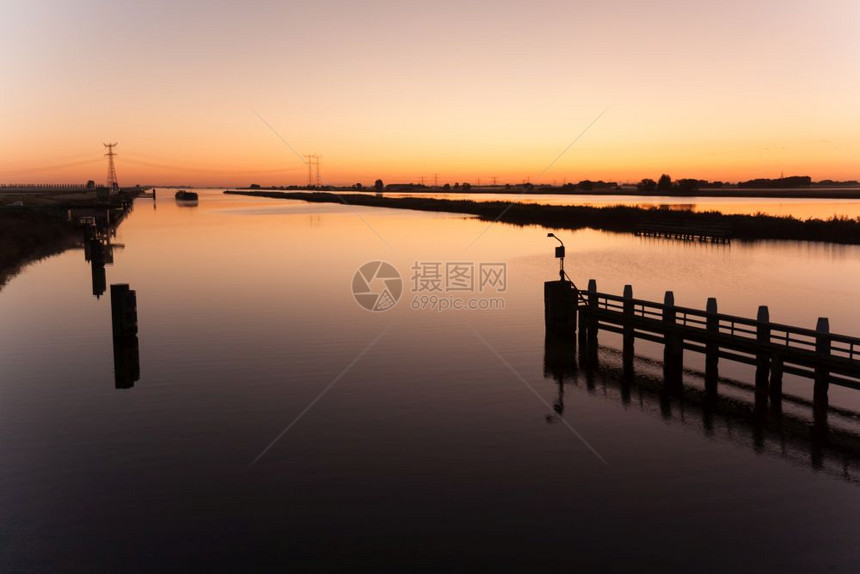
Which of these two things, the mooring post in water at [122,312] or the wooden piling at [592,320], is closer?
the mooring post in water at [122,312]

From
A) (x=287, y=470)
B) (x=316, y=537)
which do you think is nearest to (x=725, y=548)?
(x=316, y=537)

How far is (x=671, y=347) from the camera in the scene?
24547 millimetres

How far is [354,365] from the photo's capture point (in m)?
26.6

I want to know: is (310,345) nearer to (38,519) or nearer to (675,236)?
(38,519)

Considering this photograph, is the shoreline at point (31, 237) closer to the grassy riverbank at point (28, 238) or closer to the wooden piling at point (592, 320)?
the grassy riverbank at point (28, 238)

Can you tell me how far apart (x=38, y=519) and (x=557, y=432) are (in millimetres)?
13309

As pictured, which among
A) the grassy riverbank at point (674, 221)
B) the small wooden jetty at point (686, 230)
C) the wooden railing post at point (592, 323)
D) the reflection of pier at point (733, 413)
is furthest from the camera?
the small wooden jetty at point (686, 230)

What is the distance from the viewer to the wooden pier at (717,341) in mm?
19797

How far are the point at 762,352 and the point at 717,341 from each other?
158 centimetres

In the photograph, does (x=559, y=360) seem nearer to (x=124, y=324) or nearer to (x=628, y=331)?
(x=628, y=331)

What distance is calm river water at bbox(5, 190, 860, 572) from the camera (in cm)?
1305

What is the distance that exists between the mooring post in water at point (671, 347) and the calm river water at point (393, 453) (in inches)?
24.0

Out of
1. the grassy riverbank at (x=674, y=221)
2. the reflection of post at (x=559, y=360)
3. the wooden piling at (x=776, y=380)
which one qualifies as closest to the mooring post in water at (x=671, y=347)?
the wooden piling at (x=776, y=380)

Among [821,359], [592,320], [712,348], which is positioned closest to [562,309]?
[592,320]
